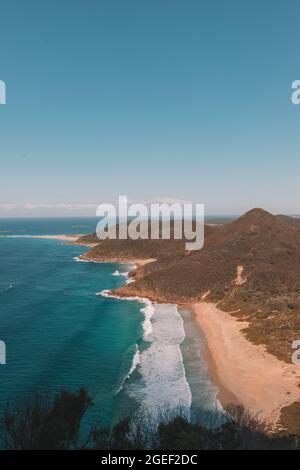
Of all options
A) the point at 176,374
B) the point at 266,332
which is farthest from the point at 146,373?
the point at 266,332

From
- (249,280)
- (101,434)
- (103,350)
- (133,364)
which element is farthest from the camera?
(249,280)

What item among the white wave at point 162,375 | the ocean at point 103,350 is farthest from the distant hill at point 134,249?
the white wave at point 162,375

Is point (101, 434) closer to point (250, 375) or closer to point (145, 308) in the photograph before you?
point (250, 375)

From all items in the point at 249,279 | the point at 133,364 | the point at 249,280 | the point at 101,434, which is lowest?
the point at 133,364

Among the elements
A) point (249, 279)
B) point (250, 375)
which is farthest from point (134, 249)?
point (250, 375)

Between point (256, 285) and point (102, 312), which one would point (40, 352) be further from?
point (256, 285)

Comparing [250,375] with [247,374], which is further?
[247,374]

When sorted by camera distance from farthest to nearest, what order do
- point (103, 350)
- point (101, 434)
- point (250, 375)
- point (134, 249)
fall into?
point (134, 249)
point (103, 350)
point (250, 375)
point (101, 434)

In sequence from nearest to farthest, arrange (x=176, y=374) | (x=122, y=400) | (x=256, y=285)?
(x=122, y=400)
(x=176, y=374)
(x=256, y=285)
